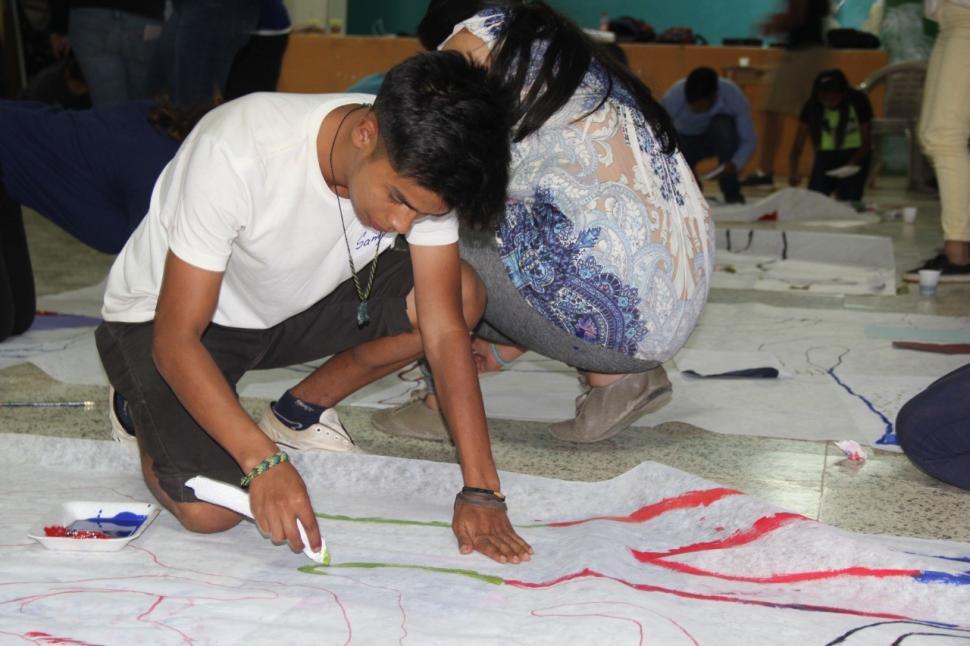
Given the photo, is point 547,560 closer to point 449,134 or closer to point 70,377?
point 449,134

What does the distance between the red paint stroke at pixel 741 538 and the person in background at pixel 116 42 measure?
2.56m

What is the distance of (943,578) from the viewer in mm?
1374

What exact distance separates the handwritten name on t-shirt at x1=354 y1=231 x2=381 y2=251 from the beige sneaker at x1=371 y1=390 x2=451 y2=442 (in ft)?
1.45

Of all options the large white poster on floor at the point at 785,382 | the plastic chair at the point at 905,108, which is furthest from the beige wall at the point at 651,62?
the large white poster on floor at the point at 785,382

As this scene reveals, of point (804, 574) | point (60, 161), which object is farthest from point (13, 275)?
point (804, 574)

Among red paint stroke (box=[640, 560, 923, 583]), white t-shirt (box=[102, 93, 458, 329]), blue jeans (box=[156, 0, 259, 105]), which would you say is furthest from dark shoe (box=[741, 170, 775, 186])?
red paint stroke (box=[640, 560, 923, 583])

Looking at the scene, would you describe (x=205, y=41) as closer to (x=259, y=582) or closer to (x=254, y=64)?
(x=254, y=64)

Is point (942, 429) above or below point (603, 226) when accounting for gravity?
below

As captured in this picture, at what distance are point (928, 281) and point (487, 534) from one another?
8.12ft

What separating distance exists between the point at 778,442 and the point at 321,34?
686cm

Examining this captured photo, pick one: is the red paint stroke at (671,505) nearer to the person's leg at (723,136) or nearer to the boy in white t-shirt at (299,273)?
the boy in white t-shirt at (299,273)

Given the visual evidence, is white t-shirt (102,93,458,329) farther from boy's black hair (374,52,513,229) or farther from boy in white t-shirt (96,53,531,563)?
boy's black hair (374,52,513,229)

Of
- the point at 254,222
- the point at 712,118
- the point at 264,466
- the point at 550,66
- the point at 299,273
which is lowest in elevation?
the point at 712,118

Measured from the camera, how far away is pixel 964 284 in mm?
3689
